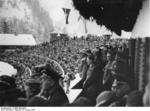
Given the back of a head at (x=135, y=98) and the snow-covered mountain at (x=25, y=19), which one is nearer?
the back of a head at (x=135, y=98)

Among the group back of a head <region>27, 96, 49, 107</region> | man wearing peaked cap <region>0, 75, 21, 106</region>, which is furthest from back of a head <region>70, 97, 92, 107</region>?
man wearing peaked cap <region>0, 75, 21, 106</region>

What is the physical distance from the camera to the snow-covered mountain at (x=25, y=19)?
289cm

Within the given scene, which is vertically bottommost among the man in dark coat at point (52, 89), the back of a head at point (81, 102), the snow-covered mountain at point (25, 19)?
the back of a head at point (81, 102)

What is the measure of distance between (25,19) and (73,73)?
0.64 m

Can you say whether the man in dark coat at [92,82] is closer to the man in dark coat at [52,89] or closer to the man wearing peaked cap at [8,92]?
the man in dark coat at [52,89]

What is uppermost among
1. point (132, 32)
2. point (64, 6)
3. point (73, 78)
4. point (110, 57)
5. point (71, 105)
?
point (64, 6)

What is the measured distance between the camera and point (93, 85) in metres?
2.86

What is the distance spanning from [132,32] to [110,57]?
0.94 ft

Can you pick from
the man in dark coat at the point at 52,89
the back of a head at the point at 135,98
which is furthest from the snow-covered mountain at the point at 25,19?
the back of a head at the point at 135,98

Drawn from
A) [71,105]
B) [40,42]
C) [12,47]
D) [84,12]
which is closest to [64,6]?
[84,12]

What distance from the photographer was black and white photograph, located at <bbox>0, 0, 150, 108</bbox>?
2830 mm

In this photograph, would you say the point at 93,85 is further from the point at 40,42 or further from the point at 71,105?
the point at 40,42

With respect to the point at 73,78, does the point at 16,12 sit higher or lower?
higher

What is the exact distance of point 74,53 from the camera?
2.90 meters
